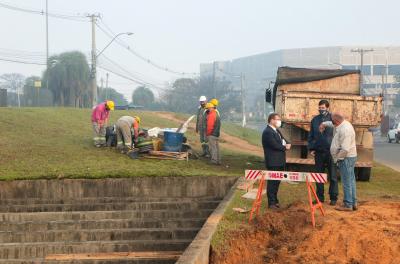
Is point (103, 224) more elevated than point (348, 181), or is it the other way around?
point (348, 181)

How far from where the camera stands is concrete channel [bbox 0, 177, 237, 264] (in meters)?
10.6

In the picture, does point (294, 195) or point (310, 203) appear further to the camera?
point (294, 195)

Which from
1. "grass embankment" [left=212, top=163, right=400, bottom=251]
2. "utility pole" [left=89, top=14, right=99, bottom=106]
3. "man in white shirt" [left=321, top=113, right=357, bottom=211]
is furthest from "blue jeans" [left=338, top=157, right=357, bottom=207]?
"utility pole" [left=89, top=14, right=99, bottom=106]

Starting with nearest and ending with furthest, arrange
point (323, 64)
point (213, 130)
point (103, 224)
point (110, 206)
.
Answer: point (103, 224) < point (110, 206) < point (213, 130) < point (323, 64)

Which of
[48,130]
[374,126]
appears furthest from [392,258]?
[48,130]

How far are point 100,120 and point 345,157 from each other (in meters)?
10.6

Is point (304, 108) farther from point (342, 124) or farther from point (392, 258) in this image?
point (392, 258)

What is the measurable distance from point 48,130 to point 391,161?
47.6 ft

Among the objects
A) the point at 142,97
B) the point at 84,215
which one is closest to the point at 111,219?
the point at 84,215

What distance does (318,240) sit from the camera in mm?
8680

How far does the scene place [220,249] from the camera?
8.78m

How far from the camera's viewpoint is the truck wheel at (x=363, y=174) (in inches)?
651

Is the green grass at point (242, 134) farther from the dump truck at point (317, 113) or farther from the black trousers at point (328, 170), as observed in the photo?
the black trousers at point (328, 170)

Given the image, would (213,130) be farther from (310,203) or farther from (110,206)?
(310,203)
